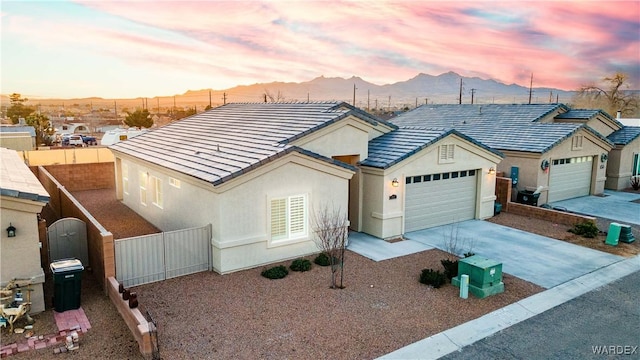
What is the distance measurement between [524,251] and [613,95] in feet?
250

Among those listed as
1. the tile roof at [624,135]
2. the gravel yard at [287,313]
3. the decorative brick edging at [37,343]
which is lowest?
the gravel yard at [287,313]

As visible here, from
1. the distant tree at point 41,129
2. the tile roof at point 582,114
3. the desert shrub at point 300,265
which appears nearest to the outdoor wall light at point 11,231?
the desert shrub at point 300,265

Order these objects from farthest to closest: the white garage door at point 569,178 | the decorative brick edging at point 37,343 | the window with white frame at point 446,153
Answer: the white garage door at point 569,178, the window with white frame at point 446,153, the decorative brick edging at point 37,343

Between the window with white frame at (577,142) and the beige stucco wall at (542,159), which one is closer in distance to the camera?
the beige stucco wall at (542,159)

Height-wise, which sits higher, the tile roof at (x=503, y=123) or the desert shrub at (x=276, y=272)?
the tile roof at (x=503, y=123)

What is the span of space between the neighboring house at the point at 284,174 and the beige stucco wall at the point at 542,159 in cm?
418

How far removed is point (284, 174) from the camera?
13406 mm

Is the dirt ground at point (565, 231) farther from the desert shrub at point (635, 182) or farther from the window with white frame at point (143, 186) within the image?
the window with white frame at point (143, 186)

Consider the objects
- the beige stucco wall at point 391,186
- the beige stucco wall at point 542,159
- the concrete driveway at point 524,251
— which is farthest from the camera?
the beige stucco wall at point 542,159

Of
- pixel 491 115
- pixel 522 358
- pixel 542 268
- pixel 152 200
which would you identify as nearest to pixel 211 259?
pixel 152 200

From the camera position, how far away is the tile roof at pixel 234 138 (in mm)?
13375

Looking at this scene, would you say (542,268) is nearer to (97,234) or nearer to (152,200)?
(97,234)

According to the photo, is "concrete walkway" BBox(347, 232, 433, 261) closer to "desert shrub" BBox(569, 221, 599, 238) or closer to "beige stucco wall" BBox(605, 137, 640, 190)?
"desert shrub" BBox(569, 221, 599, 238)

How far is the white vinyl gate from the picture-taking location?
37.6 ft
